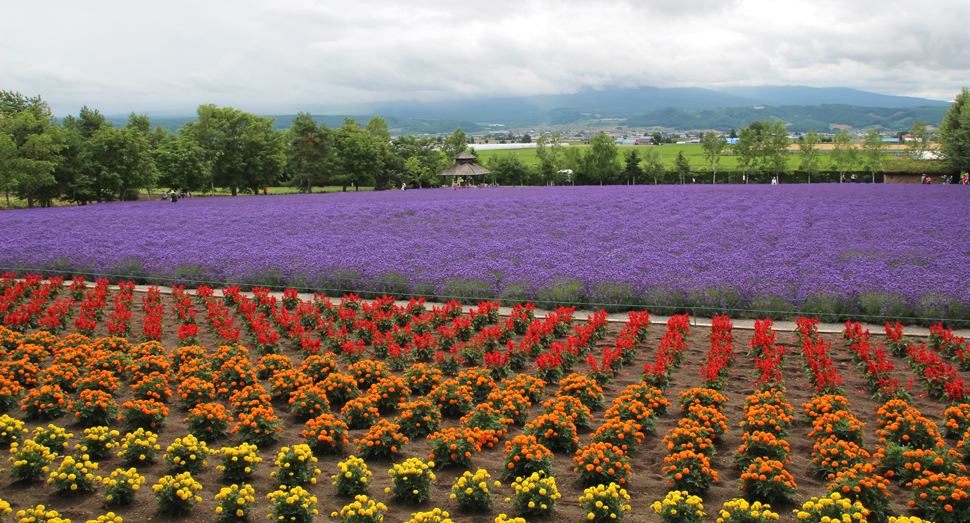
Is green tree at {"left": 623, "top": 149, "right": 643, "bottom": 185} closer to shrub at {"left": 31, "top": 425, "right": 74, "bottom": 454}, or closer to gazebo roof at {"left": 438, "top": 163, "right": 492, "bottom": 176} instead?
gazebo roof at {"left": 438, "top": 163, "right": 492, "bottom": 176}

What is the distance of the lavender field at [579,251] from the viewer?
38.8ft

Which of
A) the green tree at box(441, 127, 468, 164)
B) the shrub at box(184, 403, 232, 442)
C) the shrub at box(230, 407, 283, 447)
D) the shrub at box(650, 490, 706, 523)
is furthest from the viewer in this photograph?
the green tree at box(441, 127, 468, 164)

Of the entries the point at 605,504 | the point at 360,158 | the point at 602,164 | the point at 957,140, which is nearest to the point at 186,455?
the point at 605,504

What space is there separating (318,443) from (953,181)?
221ft

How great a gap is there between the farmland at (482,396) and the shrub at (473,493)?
0.09m

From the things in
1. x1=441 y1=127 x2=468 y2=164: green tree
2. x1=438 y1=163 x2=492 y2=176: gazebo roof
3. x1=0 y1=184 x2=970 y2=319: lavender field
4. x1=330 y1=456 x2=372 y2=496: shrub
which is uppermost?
x1=441 y1=127 x2=468 y2=164: green tree

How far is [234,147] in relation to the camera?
198 feet

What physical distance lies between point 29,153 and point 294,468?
50.1 m

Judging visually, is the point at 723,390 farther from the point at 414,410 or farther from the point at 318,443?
the point at 318,443

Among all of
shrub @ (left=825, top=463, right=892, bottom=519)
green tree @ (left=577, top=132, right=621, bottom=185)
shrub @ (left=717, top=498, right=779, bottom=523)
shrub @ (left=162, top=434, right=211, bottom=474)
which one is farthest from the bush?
green tree @ (left=577, top=132, right=621, bottom=185)

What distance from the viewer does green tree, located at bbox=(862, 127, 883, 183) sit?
72.1 m

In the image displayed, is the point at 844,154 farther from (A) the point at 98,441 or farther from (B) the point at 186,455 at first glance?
(A) the point at 98,441

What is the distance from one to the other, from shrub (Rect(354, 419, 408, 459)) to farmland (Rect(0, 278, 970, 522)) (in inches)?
1.5

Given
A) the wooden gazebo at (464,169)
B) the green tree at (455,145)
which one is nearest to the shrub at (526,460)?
the wooden gazebo at (464,169)
